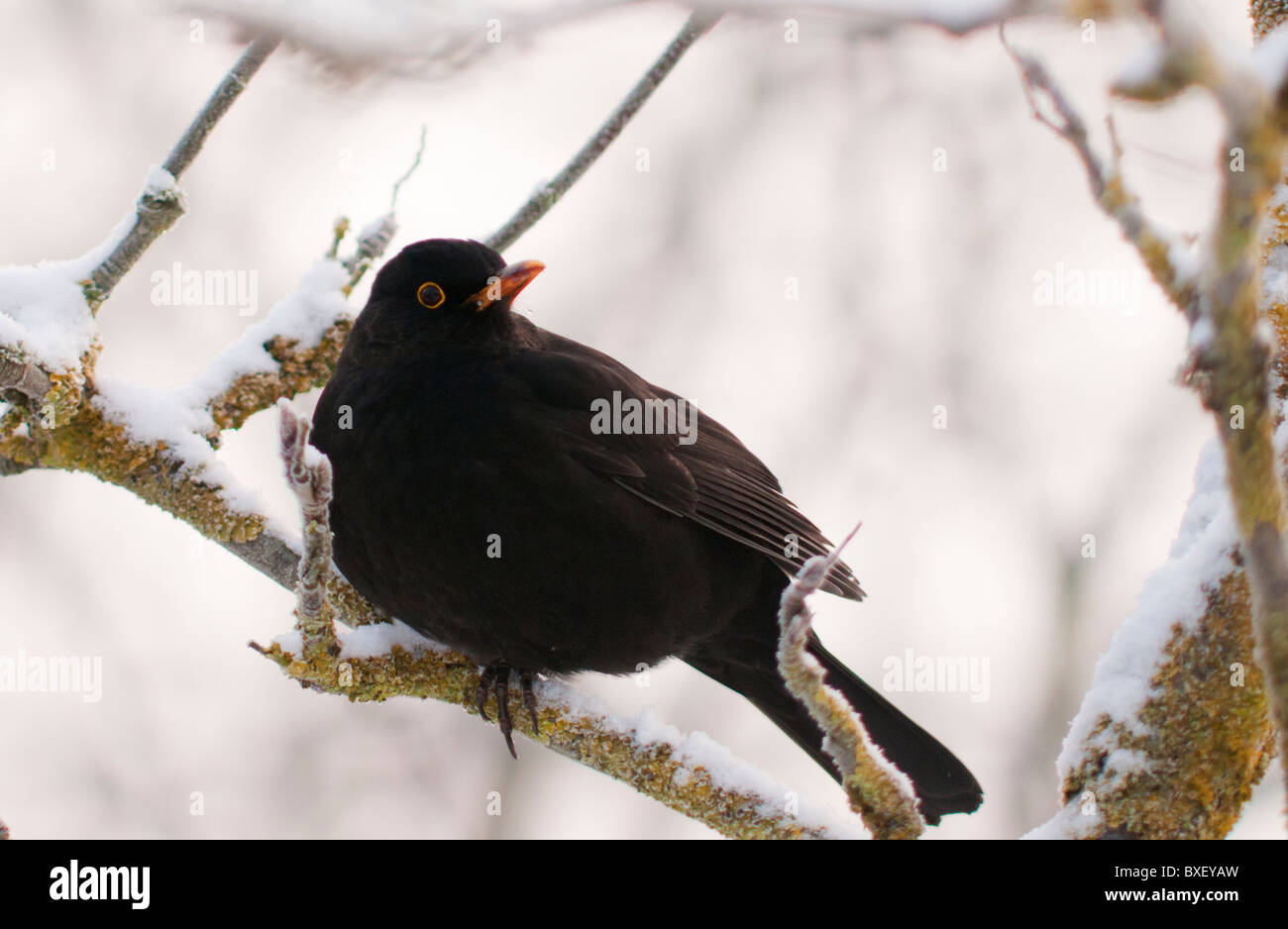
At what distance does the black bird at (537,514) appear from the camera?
12.2 feet

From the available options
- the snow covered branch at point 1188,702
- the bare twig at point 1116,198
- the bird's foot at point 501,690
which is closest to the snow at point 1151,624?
the snow covered branch at point 1188,702

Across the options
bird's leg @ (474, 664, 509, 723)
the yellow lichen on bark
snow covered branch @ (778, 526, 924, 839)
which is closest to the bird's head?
bird's leg @ (474, 664, 509, 723)

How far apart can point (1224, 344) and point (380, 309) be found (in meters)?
3.49

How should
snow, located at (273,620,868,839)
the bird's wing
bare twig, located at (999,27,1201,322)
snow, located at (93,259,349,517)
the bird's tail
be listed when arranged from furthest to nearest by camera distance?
the bird's tail
the bird's wing
snow, located at (93,259,349,517)
snow, located at (273,620,868,839)
bare twig, located at (999,27,1201,322)

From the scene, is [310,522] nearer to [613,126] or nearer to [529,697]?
[529,697]

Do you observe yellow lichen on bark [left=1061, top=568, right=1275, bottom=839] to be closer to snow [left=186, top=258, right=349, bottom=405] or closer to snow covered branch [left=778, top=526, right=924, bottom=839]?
snow covered branch [left=778, top=526, right=924, bottom=839]

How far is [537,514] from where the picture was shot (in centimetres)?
384

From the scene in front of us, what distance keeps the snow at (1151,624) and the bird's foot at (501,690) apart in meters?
1.78

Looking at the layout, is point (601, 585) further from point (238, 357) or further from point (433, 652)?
point (238, 357)

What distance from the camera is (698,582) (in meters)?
4.21

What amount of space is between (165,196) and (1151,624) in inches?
129

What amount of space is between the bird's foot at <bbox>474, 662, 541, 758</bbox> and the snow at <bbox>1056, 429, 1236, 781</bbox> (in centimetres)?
178

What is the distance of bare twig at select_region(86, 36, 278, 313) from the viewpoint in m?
3.63
